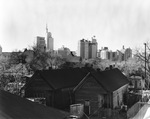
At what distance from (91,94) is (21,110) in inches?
815

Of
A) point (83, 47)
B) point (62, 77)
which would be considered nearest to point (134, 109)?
point (62, 77)

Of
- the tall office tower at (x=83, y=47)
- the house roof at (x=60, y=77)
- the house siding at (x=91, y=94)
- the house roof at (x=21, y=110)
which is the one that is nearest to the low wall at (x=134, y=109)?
the house siding at (x=91, y=94)

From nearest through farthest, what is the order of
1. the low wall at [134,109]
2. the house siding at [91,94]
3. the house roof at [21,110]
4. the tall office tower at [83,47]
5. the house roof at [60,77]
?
the house roof at [21,110], the low wall at [134,109], the house siding at [91,94], the house roof at [60,77], the tall office tower at [83,47]

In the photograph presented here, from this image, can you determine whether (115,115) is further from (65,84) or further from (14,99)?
(14,99)

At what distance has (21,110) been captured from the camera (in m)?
6.59

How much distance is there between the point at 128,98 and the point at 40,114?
25888 millimetres

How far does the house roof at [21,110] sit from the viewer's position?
233 inches

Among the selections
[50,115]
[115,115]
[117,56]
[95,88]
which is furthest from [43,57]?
[117,56]

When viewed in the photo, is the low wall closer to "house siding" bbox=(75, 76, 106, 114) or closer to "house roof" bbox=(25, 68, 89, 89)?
"house siding" bbox=(75, 76, 106, 114)

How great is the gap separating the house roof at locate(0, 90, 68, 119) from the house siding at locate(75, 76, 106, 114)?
1858 centimetres

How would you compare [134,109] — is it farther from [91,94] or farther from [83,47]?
[83,47]

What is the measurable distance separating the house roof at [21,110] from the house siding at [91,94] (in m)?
18.6

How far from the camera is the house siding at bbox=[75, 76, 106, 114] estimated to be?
26.2 m

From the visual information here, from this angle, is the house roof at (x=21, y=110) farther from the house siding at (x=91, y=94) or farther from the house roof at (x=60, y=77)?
the house roof at (x=60, y=77)
